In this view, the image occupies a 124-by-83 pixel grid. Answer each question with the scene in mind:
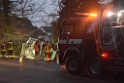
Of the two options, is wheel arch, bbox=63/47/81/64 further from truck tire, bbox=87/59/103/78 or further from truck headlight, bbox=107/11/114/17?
truck headlight, bbox=107/11/114/17

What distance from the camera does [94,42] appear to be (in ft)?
59.7

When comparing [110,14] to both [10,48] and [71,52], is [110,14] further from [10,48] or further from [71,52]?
[10,48]

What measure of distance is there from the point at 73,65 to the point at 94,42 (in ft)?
6.98

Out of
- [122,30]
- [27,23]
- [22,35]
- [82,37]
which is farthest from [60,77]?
[27,23]

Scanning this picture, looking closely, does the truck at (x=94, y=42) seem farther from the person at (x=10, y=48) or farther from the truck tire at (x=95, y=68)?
the person at (x=10, y=48)

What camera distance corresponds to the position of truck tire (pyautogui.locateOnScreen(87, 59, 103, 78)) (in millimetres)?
17781

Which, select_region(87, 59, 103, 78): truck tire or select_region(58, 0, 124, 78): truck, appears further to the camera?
select_region(87, 59, 103, 78): truck tire

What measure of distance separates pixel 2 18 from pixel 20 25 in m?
2.18

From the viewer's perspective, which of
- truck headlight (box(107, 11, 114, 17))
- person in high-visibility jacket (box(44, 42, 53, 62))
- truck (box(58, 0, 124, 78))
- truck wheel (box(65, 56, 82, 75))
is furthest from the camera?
person in high-visibility jacket (box(44, 42, 53, 62))

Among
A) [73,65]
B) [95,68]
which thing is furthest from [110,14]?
[73,65]

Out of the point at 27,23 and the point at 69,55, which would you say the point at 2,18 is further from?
the point at 69,55

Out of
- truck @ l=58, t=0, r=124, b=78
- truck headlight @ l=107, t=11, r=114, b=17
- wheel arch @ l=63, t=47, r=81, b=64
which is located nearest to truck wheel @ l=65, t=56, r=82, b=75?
truck @ l=58, t=0, r=124, b=78

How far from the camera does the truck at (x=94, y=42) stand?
1689 cm

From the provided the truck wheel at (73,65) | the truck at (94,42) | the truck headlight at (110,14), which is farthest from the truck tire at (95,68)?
the truck headlight at (110,14)
